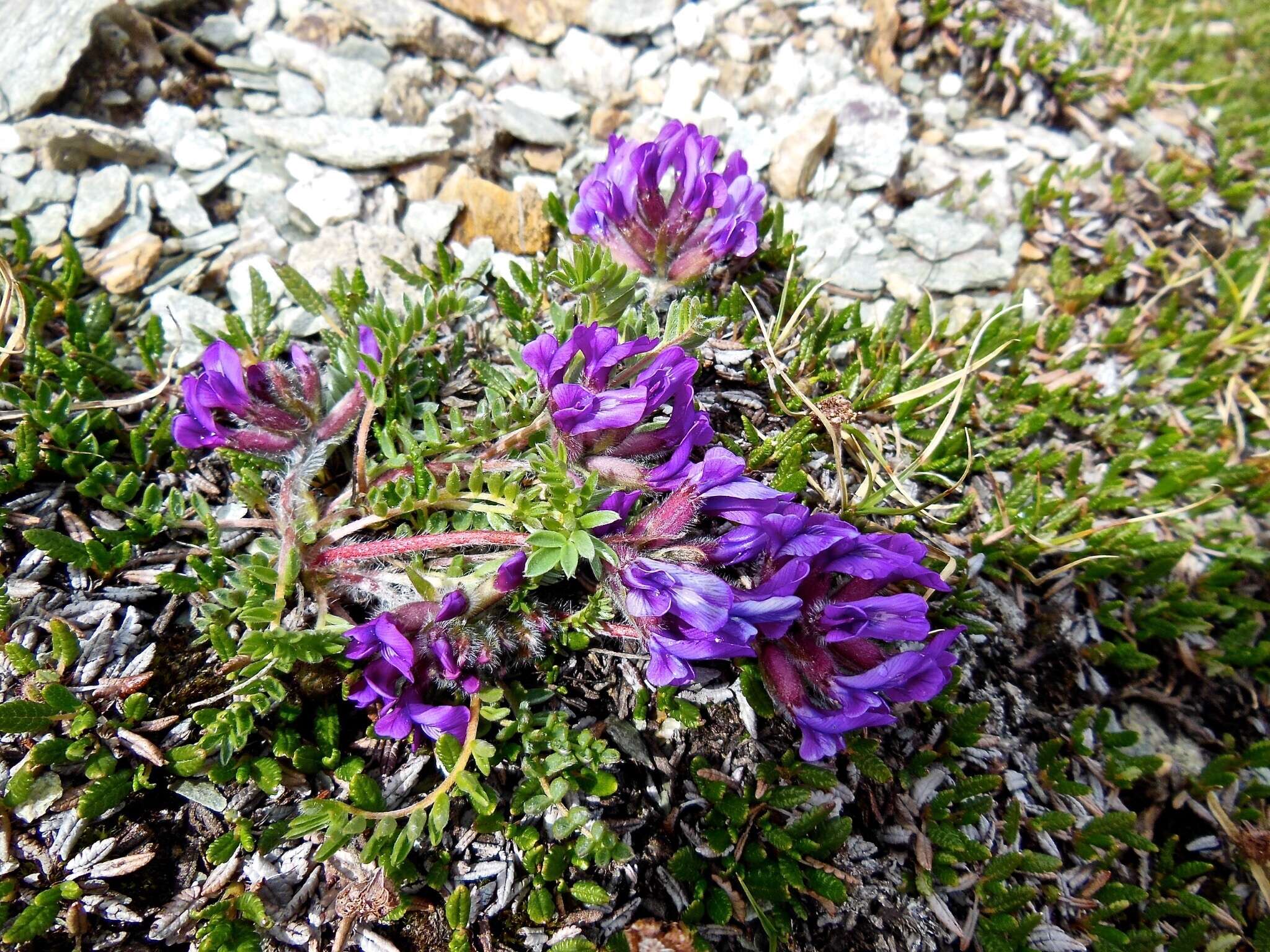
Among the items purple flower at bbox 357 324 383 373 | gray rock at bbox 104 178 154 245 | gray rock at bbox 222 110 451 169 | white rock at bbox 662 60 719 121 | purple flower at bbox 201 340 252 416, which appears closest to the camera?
purple flower at bbox 201 340 252 416

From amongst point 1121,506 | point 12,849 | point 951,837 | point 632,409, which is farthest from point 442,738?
point 1121,506

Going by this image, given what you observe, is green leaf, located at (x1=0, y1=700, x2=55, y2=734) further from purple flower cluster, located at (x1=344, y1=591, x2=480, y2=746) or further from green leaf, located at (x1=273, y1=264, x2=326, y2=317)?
green leaf, located at (x1=273, y1=264, x2=326, y2=317)

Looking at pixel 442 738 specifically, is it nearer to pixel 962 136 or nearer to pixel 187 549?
pixel 187 549

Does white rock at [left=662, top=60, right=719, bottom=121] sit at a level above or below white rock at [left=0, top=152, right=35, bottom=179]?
above

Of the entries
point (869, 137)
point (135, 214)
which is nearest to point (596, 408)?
point (135, 214)

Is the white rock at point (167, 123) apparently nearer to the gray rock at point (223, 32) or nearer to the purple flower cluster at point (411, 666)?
the gray rock at point (223, 32)

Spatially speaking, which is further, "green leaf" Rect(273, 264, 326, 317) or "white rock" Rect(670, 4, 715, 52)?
"white rock" Rect(670, 4, 715, 52)

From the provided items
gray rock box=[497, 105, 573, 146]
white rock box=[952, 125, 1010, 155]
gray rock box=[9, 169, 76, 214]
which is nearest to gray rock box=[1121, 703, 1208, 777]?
white rock box=[952, 125, 1010, 155]
